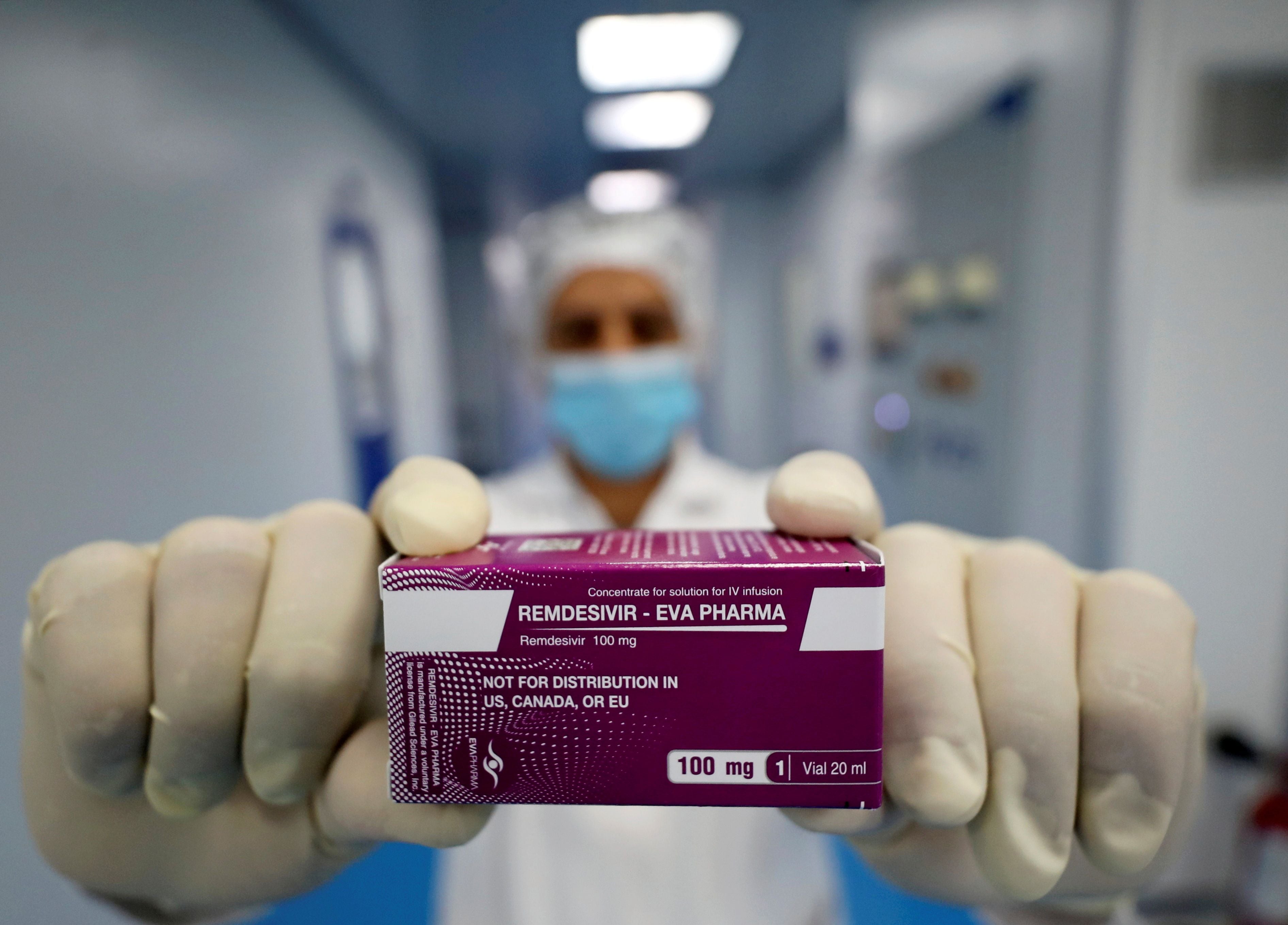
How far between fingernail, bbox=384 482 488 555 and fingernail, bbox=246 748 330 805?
0.19 meters

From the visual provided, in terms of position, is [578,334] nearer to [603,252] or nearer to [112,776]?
[603,252]

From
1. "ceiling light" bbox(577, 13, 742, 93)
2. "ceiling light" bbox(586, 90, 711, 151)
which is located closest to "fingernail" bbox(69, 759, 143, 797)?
"ceiling light" bbox(577, 13, 742, 93)

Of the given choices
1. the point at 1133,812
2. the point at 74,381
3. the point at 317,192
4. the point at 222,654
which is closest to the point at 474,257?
the point at 317,192

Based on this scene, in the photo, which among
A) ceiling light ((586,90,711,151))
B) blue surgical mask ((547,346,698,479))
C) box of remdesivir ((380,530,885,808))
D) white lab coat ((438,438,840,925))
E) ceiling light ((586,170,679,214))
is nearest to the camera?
box of remdesivir ((380,530,885,808))

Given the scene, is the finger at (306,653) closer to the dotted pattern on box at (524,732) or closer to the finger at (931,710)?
the dotted pattern on box at (524,732)

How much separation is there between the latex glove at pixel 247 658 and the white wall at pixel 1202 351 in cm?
153

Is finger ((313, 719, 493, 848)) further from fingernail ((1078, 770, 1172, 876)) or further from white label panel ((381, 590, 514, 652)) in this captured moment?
fingernail ((1078, 770, 1172, 876))

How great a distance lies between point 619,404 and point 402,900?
128cm

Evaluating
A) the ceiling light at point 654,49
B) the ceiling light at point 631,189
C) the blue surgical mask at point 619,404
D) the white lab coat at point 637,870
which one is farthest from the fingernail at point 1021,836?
the ceiling light at point 631,189

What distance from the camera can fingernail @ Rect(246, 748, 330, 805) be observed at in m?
0.41

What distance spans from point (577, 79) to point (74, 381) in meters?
1.24

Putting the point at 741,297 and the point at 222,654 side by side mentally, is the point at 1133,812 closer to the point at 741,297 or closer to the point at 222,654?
the point at 222,654

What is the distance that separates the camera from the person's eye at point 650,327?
1.19 m

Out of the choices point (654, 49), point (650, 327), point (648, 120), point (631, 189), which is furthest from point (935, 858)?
point (631, 189)
